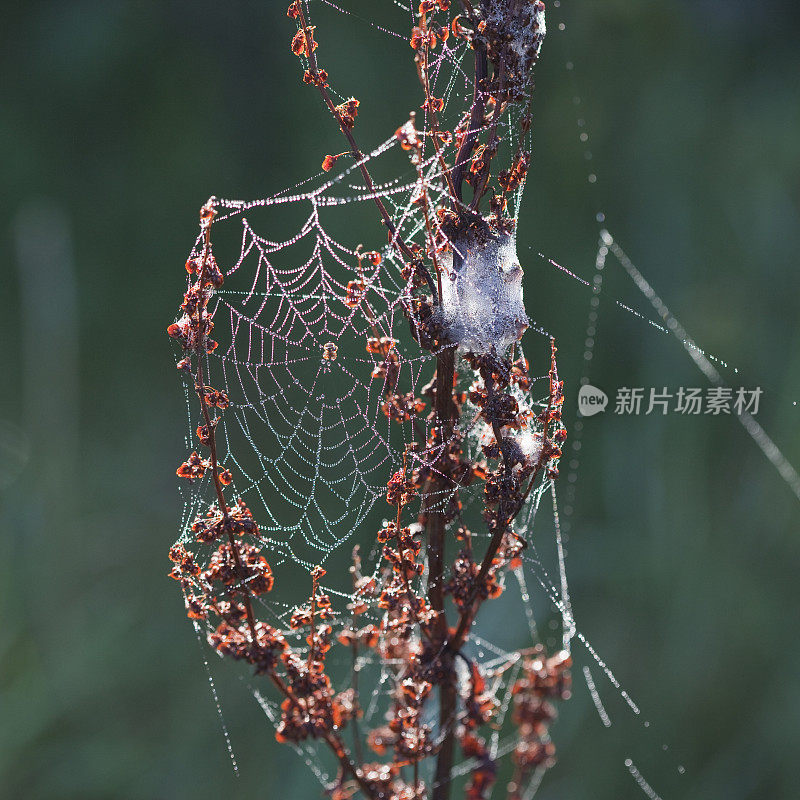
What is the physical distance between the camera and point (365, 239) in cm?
167

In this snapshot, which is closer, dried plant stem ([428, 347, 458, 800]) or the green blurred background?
dried plant stem ([428, 347, 458, 800])

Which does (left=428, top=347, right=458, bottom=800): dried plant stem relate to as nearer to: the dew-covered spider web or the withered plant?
the withered plant

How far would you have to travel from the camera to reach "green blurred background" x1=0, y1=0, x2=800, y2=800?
4.68 feet

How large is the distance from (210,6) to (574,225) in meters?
1.04

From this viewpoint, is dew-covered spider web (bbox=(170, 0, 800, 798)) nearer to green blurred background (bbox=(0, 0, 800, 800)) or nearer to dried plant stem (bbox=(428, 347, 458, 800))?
green blurred background (bbox=(0, 0, 800, 800))

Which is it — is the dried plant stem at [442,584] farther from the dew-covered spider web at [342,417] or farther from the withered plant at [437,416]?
the dew-covered spider web at [342,417]

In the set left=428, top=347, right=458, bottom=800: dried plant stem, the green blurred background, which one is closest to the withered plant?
left=428, top=347, right=458, bottom=800: dried plant stem

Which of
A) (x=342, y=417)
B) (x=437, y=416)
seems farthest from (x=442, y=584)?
(x=342, y=417)

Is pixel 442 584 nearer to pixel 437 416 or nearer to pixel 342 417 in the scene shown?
pixel 437 416

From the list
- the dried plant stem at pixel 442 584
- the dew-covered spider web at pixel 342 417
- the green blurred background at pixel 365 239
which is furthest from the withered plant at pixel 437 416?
the green blurred background at pixel 365 239

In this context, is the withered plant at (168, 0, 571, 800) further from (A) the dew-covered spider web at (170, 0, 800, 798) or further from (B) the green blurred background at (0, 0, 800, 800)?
(B) the green blurred background at (0, 0, 800, 800)

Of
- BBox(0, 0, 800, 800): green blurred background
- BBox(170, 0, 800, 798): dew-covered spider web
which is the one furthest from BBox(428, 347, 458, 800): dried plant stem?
BBox(0, 0, 800, 800): green blurred background

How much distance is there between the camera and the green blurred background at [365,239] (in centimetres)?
143

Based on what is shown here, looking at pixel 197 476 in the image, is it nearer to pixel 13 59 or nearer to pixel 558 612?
pixel 558 612
